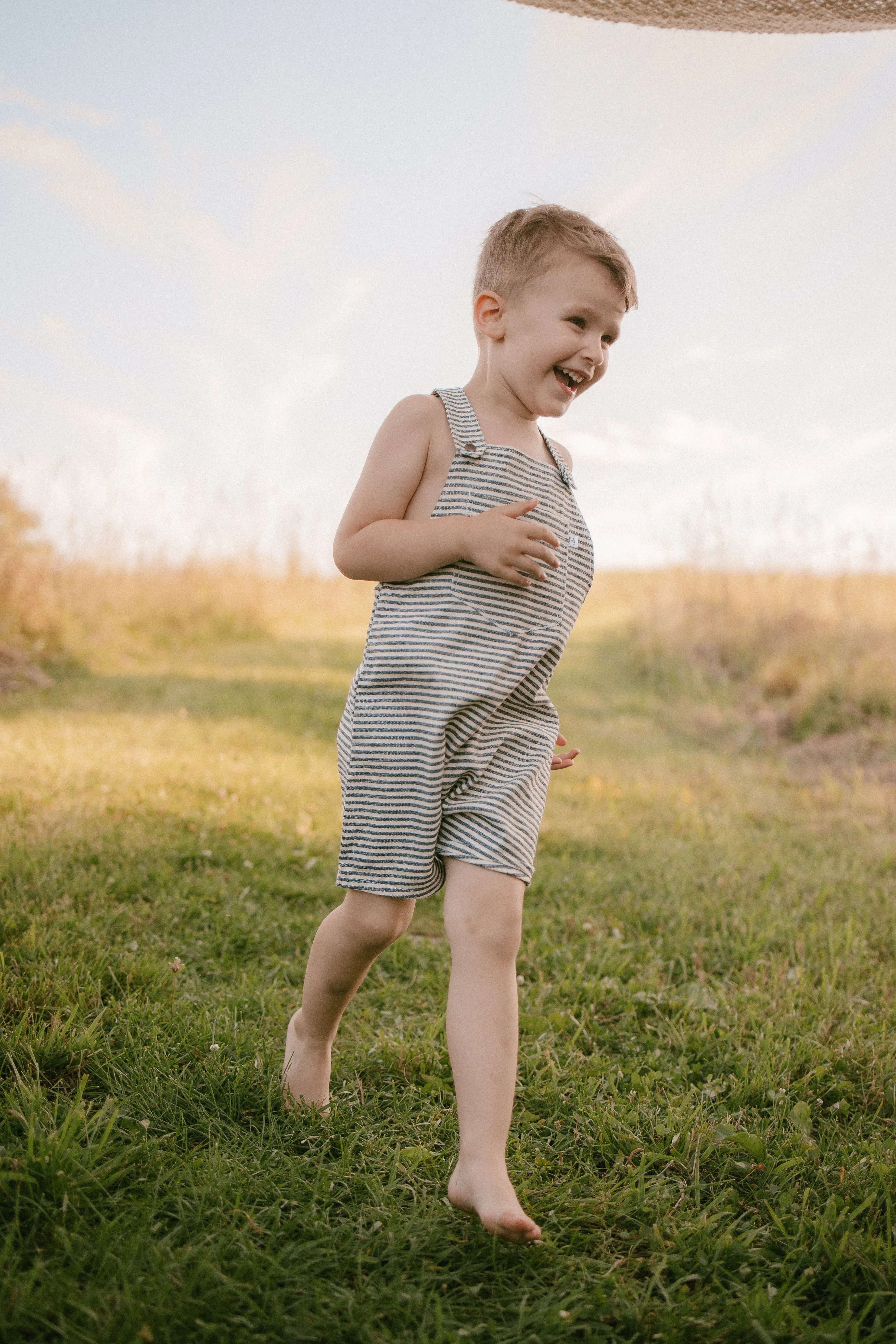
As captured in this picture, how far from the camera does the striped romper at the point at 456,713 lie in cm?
168

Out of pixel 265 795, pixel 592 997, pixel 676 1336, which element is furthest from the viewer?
pixel 265 795

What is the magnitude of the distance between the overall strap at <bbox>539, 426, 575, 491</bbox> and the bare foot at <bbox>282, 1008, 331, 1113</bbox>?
120 centimetres

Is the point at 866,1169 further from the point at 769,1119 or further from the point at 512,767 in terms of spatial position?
the point at 512,767

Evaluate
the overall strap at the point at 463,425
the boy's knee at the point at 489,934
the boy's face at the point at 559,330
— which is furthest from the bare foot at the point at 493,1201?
the boy's face at the point at 559,330

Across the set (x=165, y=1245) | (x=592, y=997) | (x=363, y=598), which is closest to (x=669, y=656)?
(x=363, y=598)

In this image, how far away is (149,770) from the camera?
14.0 ft

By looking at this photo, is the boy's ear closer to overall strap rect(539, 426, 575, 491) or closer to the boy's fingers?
overall strap rect(539, 426, 575, 491)

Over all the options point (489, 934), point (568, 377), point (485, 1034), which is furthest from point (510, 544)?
point (485, 1034)

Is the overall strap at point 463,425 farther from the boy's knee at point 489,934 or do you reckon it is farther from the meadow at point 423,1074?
the meadow at point 423,1074

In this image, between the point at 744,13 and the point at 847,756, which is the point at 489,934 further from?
the point at 847,756

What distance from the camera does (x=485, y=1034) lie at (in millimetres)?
1539

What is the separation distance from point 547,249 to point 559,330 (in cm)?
18

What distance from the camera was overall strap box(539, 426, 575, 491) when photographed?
194 cm

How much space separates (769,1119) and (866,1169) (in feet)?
0.66
